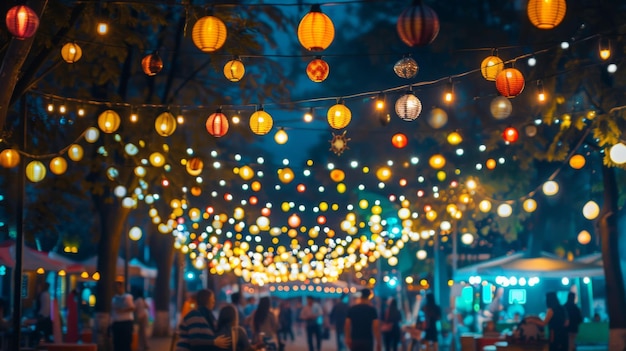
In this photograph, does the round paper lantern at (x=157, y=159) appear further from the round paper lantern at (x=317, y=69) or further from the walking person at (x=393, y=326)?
the walking person at (x=393, y=326)

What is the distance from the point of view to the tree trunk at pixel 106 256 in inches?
867

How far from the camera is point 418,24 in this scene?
966 centimetres

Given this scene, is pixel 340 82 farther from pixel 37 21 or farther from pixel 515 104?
pixel 37 21

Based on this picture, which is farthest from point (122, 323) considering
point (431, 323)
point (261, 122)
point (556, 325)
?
point (556, 325)

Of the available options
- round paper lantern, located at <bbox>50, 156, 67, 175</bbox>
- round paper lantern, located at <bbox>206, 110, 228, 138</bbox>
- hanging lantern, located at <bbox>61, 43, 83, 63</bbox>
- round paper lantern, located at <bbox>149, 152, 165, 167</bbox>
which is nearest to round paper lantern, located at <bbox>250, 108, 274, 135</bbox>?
round paper lantern, located at <bbox>206, 110, 228, 138</bbox>

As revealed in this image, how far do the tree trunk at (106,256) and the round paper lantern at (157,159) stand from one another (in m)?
3.10

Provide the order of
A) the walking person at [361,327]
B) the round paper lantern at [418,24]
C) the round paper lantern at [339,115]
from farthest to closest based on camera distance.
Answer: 1. the walking person at [361,327]
2. the round paper lantern at [339,115]
3. the round paper lantern at [418,24]

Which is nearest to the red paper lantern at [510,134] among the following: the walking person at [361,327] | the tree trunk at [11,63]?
the walking person at [361,327]

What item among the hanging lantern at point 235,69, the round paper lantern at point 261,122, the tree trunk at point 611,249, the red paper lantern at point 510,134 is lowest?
the tree trunk at point 611,249

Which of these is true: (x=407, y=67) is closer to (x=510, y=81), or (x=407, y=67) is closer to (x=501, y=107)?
(x=510, y=81)

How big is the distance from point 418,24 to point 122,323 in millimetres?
12646

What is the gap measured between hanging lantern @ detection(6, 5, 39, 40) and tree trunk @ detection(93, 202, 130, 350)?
36.5ft

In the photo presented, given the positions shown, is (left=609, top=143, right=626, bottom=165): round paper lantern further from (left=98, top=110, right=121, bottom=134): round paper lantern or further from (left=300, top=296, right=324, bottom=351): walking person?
(left=300, top=296, right=324, bottom=351): walking person

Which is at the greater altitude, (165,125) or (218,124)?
(165,125)
